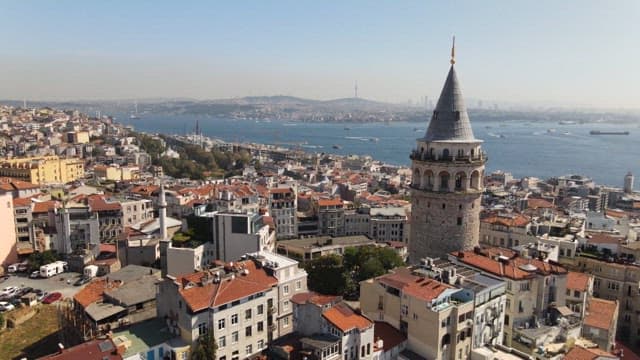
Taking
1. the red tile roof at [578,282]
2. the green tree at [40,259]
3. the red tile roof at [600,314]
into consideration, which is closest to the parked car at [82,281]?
the green tree at [40,259]

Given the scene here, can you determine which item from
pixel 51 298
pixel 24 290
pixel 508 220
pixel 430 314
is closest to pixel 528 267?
pixel 430 314

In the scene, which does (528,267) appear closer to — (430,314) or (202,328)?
(430,314)

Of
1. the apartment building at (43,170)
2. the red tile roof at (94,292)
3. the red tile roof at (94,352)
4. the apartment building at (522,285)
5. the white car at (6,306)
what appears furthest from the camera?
the apartment building at (43,170)

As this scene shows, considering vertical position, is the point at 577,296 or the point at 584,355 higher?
the point at 577,296

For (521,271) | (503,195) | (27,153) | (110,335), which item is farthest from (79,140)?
(521,271)

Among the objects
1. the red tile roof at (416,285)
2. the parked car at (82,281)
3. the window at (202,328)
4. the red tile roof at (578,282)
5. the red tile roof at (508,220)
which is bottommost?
the parked car at (82,281)

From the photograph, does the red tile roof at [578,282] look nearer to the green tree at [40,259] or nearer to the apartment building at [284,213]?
the apartment building at [284,213]

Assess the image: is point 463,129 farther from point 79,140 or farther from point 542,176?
point 542,176
